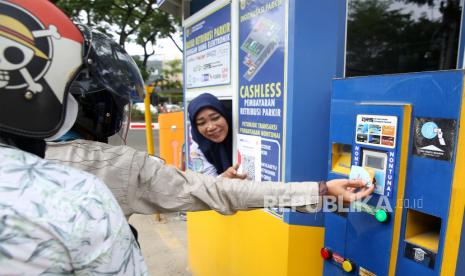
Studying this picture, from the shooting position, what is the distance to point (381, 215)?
149 cm

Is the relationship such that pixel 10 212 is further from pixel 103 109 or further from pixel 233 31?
pixel 233 31

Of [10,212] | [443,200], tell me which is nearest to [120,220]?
[10,212]

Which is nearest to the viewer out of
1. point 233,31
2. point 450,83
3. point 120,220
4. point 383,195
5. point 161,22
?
point 120,220

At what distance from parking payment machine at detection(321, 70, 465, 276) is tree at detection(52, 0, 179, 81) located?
11.1 metres

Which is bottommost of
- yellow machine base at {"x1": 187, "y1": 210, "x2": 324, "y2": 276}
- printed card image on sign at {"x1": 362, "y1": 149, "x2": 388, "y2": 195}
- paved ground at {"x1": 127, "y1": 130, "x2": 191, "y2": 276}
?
paved ground at {"x1": 127, "y1": 130, "x2": 191, "y2": 276}

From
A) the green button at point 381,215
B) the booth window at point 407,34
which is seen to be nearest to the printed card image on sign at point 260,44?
the green button at point 381,215

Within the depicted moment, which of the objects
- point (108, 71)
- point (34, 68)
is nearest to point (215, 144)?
point (108, 71)

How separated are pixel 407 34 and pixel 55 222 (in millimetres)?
5425

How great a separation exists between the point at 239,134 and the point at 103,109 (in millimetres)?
1078

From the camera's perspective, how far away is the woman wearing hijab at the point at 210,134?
2.44 meters

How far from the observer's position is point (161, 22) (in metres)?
12.8

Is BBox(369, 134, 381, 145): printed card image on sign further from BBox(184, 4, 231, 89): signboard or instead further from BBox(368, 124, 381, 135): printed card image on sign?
BBox(184, 4, 231, 89): signboard

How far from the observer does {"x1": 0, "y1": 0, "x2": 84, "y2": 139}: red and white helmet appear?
77cm

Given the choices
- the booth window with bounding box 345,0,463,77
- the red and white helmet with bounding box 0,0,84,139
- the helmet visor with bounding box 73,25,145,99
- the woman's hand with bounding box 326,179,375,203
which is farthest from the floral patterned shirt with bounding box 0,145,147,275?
the booth window with bounding box 345,0,463,77
